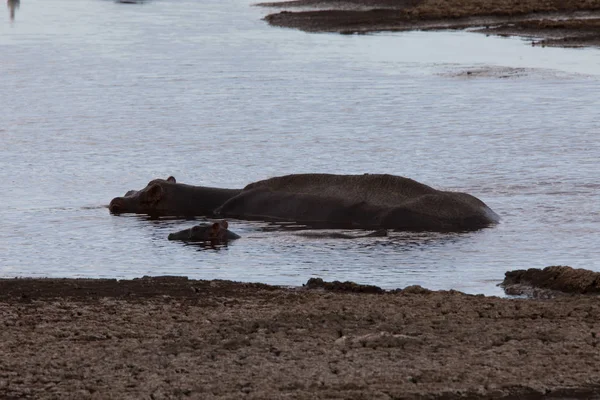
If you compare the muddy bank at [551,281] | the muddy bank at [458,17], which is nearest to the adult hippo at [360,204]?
the muddy bank at [551,281]

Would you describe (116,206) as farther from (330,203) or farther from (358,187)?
(358,187)

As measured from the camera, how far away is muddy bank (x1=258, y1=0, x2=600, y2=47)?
Result: 37031 millimetres

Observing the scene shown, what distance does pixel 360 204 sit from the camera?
1372cm

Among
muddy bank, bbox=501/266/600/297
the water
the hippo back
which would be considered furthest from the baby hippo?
muddy bank, bbox=501/266/600/297

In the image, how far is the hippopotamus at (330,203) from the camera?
1334cm

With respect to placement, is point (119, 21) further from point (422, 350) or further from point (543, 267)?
point (422, 350)

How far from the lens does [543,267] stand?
1140 centimetres

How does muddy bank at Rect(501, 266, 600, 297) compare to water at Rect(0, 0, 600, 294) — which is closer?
muddy bank at Rect(501, 266, 600, 297)

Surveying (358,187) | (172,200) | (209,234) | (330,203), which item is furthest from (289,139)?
(209,234)

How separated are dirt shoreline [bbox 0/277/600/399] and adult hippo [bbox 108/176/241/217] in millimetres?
4625

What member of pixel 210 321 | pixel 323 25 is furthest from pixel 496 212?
pixel 323 25

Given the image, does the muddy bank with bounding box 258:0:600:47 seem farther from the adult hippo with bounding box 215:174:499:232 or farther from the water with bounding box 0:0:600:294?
the adult hippo with bounding box 215:174:499:232

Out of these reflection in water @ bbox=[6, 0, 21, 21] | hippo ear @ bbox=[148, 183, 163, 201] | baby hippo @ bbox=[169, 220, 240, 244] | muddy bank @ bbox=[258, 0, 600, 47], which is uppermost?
reflection in water @ bbox=[6, 0, 21, 21]

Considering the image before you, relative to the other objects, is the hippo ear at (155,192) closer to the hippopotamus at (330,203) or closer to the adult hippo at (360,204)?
the hippopotamus at (330,203)
